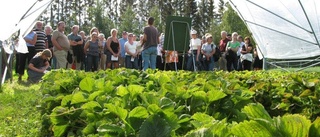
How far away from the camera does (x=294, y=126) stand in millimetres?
697

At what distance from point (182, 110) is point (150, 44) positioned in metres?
9.84

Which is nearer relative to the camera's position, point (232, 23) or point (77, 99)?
point (77, 99)

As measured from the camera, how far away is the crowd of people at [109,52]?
11.4m

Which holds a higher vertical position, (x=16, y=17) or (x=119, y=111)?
(x=16, y=17)

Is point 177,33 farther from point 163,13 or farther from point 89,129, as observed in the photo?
point 163,13

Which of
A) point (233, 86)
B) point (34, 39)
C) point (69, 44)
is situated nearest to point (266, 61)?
point (69, 44)

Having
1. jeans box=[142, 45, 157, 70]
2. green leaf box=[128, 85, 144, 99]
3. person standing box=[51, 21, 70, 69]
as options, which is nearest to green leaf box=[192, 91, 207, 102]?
green leaf box=[128, 85, 144, 99]

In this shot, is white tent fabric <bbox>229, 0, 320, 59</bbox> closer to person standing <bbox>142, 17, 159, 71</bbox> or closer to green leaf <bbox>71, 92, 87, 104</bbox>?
person standing <bbox>142, 17, 159, 71</bbox>

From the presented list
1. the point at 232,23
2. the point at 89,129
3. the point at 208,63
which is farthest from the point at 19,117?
the point at 232,23

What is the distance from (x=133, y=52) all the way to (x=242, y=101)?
1231 centimetres

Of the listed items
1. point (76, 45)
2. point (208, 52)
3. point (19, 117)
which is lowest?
point (19, 117)

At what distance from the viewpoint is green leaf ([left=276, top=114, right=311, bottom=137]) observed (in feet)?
2.29

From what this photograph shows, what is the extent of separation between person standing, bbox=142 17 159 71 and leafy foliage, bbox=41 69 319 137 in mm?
8483

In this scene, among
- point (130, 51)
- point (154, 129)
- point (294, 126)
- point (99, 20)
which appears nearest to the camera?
point (294, 126)
